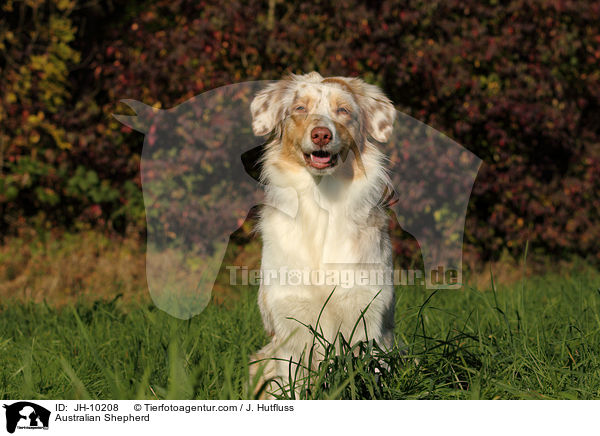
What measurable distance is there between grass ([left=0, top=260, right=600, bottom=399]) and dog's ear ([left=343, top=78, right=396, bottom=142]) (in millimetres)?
871

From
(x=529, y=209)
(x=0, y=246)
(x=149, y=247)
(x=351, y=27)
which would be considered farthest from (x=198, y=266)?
(x=0, y=246)

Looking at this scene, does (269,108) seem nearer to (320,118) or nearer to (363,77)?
(320,118)

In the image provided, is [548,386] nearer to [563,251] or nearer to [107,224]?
[563,251]

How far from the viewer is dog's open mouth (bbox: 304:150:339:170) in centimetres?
286

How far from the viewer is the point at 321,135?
278 centimetres

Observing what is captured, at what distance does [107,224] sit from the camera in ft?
22.6

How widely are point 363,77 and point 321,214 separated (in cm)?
281

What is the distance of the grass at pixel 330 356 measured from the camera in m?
2.40

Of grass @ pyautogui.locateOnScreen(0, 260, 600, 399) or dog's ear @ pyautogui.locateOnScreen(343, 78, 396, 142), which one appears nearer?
grass @ pyautogui.locateOnScreen(0, 260, 600, 399)

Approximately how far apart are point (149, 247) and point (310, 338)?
145cm
